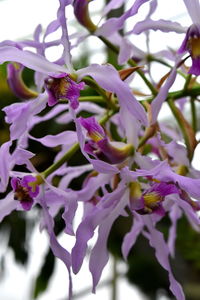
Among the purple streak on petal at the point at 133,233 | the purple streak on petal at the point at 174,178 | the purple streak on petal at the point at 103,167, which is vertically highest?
the purple streak on petal at the point at 103,167

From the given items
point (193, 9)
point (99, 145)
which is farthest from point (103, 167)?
point (193, 9)

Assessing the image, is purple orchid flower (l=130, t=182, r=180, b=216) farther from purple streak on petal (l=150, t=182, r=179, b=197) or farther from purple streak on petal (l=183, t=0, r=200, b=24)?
purple streak on petal (l=183, t=0, r=200, b=24)

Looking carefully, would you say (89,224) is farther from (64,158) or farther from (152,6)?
(152,6)

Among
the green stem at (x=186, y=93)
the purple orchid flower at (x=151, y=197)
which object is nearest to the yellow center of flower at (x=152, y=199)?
the purple orchid flower at (x=151, y=197)

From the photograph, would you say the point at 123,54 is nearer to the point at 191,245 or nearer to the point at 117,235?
the point at 117,235

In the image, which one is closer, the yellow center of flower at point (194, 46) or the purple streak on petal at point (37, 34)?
the yellow center of flower at point (194, 46)

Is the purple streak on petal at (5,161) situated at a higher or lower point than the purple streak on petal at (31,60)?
lower

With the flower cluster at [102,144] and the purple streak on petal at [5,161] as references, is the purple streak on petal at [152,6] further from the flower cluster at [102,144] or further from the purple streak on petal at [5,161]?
the purple streak on petal at [5,161]
